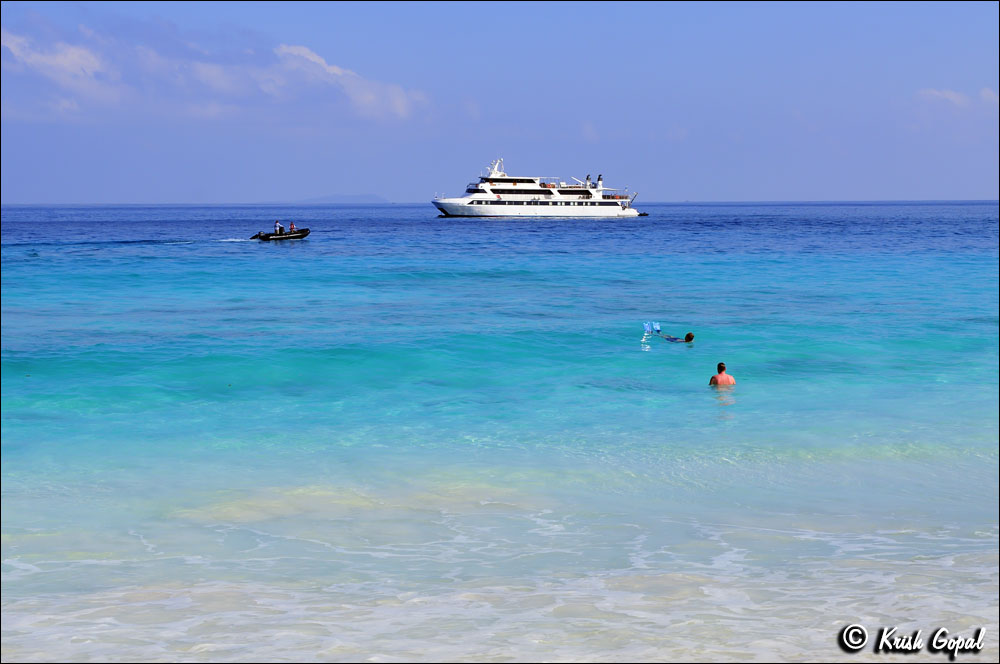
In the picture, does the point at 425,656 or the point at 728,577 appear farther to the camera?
the point at 728,577

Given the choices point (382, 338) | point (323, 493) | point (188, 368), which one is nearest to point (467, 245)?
point (382, 338)

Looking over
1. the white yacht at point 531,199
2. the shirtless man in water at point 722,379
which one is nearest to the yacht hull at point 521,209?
the white yacht at point 531,199

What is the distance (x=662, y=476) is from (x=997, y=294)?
33.6 meters

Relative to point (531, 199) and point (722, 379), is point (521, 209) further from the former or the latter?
point (722, 379)

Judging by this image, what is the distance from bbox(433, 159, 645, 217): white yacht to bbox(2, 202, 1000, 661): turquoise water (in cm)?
9237

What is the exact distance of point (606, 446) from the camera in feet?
52.6

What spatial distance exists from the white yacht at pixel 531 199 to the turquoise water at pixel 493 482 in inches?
3637

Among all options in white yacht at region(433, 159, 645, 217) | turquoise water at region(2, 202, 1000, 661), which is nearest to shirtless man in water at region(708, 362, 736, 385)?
turquoise water at region(2, 202, 1000, 661)

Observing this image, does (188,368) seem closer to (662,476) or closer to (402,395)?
(402,395)

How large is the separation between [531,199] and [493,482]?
381ft

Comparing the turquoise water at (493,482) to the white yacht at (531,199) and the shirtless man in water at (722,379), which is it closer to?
the shirtless man in water at (722,379)

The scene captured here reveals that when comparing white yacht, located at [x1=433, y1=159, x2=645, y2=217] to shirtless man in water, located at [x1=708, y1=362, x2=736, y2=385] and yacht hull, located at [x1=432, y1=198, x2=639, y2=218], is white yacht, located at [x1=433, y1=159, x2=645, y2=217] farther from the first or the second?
shirtless man in water, located at [x1=708, y1=362, x2=736, y2=385]

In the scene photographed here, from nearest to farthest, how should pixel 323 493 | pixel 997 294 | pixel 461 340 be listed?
pixel 323 493 < pixel 461 340 < pixel 997 294

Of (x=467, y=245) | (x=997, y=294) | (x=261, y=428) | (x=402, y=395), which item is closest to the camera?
(x=261, y=428)
